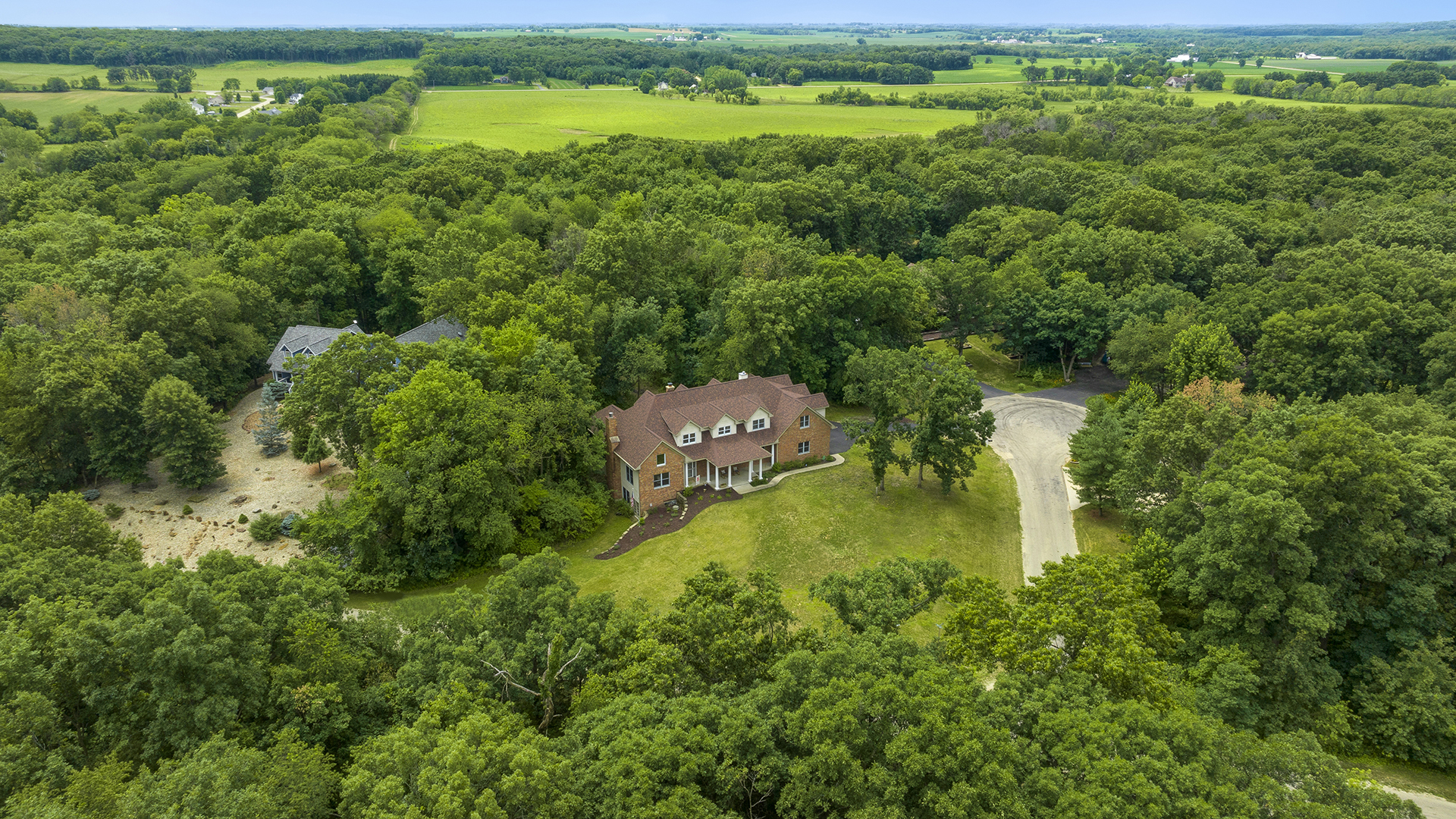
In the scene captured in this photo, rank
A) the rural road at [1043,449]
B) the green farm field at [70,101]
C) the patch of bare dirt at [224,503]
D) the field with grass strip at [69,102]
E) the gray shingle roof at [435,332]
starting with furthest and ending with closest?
1. the green farm field at [70,101]
2. the field with grass strip at [69,102]
3. the gray shingle roof at [435,332]
4. the rural road at [1043,449]
5. the patch of bare dirt at [224,503]

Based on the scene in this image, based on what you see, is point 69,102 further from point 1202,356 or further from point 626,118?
point 1202,356

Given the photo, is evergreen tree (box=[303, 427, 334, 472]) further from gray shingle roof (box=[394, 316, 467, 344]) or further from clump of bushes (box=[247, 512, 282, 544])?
gray shingle roof (box=[394, 316, 467, 344])

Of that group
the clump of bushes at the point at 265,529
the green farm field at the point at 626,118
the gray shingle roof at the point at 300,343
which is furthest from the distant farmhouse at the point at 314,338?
the green farm field at the point at 626,118

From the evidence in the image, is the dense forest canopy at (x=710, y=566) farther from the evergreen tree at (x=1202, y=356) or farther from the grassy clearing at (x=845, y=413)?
the grassy clearing at (x=845, y=413)

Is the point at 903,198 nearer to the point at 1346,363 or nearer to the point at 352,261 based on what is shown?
the point at 1346,363

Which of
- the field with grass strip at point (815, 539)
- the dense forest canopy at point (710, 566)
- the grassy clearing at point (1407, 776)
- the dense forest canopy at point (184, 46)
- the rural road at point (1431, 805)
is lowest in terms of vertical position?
the grassy clearing at point (1407, 776)

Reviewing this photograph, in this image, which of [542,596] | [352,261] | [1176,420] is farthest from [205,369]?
[1176,420]

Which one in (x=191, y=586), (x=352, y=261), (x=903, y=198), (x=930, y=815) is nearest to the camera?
(x=930, y=815)
